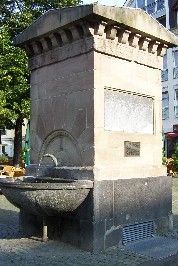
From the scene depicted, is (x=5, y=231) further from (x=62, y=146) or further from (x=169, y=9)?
(x=169, y=9)

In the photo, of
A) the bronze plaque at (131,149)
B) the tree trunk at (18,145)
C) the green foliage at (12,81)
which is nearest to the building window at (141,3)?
the green foliage at (12,81)

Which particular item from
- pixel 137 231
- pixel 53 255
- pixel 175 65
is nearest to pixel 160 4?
pixel 175 65

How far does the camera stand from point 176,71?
101ft

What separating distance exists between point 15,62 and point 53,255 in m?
16.4

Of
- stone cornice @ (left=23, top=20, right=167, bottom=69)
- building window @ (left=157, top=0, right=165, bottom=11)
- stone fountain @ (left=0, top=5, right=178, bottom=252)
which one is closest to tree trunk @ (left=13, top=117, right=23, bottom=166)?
building window @ (left=157, top=0, right=165, bottom=11)

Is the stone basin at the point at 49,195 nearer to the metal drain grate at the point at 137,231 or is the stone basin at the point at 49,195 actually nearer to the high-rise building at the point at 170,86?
the metal drain grate at the point at 137,231

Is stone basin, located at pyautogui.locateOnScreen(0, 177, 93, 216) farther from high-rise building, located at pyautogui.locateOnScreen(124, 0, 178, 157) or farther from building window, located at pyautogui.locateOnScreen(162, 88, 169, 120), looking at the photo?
building window, located at pyautogui.locateOnScreen(162, 88, 169, 120)

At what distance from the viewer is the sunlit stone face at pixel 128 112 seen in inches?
259

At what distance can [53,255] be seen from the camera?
18.4 ft

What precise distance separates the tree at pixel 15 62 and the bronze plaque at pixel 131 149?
1396cm

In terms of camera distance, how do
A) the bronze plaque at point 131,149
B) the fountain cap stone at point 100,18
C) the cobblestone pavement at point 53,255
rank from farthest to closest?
the bronze plaque at point 131,149
the fountain cap stone at point 100,18
the cobblestone pavement at point 53,255

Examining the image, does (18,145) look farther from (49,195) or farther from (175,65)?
(49,195)

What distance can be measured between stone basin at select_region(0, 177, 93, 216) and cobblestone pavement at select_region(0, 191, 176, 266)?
58 centimetres

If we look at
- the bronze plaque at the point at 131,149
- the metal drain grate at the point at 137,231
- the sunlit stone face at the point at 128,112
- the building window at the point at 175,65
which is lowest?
the metal drain grate at the point at 137,231
